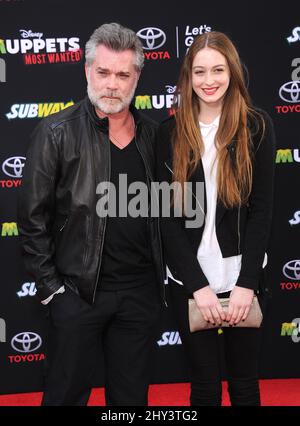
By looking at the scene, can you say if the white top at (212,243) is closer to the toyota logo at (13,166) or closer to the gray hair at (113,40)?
the gray hair at (113,40)

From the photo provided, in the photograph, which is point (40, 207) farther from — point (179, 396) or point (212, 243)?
point (179, 396)

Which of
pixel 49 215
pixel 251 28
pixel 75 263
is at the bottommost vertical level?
pixel 75 263

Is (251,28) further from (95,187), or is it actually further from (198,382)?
(198,382)

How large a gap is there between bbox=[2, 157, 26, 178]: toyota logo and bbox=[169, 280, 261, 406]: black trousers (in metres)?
1.40

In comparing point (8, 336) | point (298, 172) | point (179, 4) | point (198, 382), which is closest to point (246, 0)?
point (179, 4)

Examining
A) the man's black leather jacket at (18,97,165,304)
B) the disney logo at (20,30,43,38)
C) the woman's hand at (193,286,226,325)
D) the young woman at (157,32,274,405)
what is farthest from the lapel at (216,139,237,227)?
the disney logo at (20,30,43,38)

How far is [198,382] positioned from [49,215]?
821mm

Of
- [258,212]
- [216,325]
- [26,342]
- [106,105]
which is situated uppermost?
[106,105]

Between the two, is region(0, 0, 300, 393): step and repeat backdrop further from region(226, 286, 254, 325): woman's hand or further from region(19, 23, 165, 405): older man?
region(226, 286, 254, 325): woman's hand

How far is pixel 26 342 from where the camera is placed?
329 centimetres

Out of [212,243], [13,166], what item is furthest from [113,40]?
[13,166]

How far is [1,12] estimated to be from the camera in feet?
9.88

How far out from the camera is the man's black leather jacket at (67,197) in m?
2.07

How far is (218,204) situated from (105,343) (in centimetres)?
73
